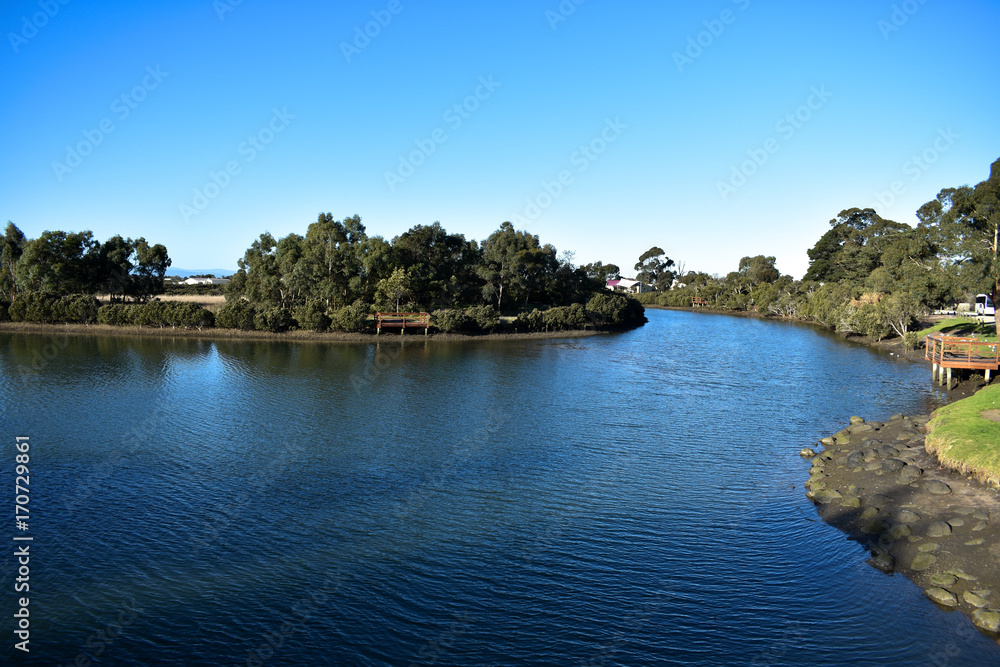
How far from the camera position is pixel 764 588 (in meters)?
14.9

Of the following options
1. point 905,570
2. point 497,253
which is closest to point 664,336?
point 497,253

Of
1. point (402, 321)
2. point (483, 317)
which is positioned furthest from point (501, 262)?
point (402, 321)

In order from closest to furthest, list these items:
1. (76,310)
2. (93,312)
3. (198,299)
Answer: (76,310) < (93,312) < (198,299)

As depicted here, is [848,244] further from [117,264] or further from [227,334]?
[117,264]

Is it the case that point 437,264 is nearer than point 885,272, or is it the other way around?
point 885,272

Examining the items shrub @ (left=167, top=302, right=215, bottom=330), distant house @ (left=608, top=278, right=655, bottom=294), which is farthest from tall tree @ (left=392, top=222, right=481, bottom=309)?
distant house @ (left=608, top=278, right=655, bottom=294)

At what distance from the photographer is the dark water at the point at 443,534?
41.8ft

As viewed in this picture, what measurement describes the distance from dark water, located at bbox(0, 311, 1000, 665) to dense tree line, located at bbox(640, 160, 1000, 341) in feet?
35.6

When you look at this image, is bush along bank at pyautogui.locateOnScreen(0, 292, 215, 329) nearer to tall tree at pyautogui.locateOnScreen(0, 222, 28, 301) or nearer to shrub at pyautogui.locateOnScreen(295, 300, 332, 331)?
tall tree at pyautogui.locateOnScreen(0, 222, 28, 301)

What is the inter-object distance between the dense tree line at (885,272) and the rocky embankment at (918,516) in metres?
22.5

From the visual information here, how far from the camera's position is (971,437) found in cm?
2125

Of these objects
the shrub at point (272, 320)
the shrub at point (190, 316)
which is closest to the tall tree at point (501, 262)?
the shrub at point (272, 320)

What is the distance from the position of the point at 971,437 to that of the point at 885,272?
52.5 metres

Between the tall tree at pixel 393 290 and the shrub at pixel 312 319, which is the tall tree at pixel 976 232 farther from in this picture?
the shrub at pixel 312 319
